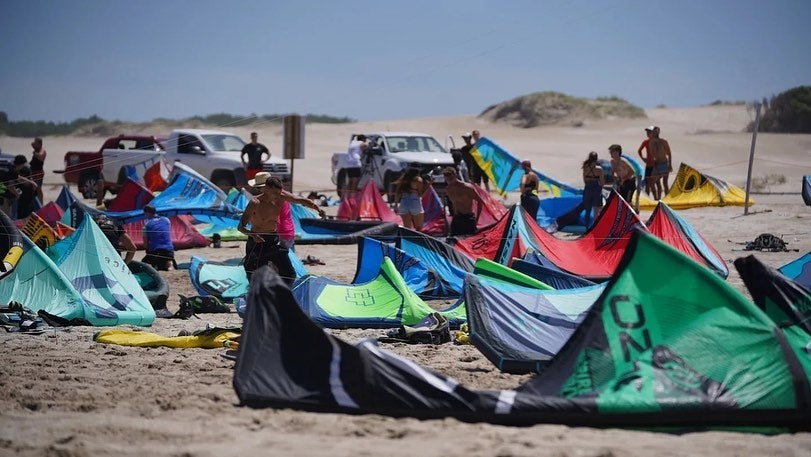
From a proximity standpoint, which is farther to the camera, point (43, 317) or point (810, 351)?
point (43, 317)

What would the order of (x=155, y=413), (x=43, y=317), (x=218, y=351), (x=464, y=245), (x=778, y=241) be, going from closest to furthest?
(x=155, y=413) < (x=218, y=351) < (x=43, y=317) < (x=464, y=245) < (x=778, y=241)

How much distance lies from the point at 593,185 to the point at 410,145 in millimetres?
8839

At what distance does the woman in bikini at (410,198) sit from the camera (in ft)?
51.1

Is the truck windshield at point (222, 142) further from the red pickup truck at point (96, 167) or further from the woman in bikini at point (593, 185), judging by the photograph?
the woman in bikini at point (593, 185)

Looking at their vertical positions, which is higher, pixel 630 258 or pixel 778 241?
pixel 630 258

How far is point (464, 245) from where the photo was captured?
45.6 ft

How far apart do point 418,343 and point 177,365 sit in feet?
7.08

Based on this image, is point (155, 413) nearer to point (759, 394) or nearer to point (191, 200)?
point (759, 394)

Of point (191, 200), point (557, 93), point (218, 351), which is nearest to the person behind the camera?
point (218, 351)

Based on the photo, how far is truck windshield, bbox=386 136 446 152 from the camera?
82.5 ft

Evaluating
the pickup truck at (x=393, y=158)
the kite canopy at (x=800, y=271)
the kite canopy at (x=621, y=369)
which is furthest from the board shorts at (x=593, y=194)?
the kite canopy at (x=621, y=369)

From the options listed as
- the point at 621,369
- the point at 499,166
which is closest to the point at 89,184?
the point at 499,166

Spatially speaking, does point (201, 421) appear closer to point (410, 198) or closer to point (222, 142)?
point (410, 198)

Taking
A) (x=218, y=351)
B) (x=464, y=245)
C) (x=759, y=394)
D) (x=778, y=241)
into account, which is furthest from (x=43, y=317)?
(x=778, y=241)
